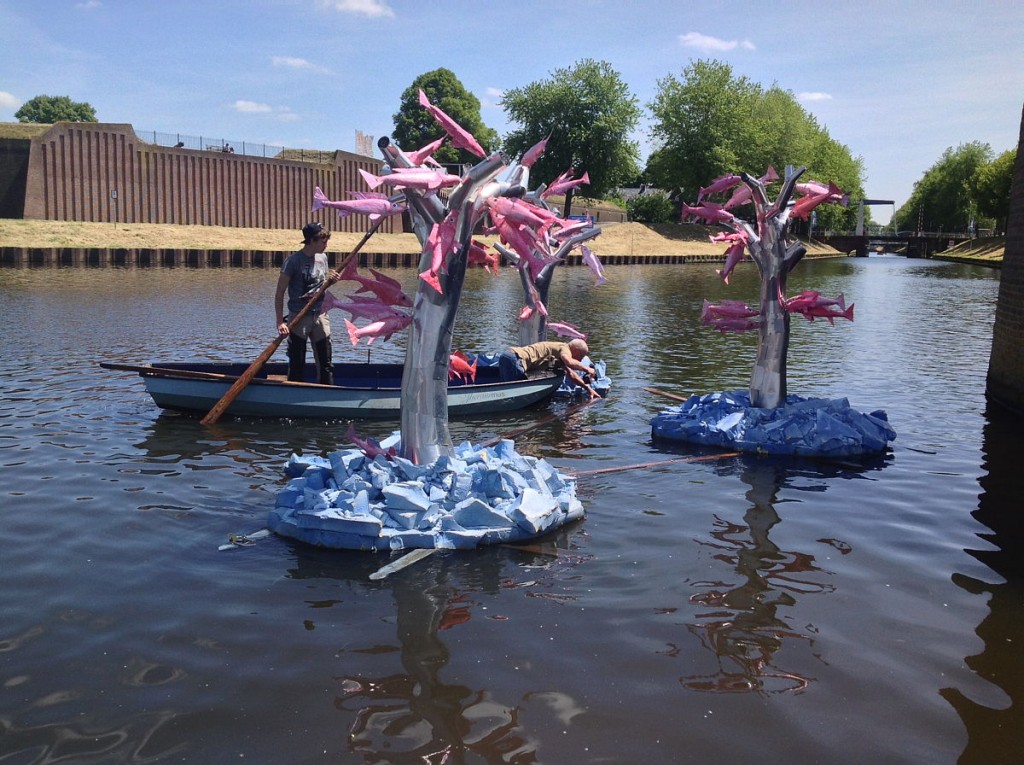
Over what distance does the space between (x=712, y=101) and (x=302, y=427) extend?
77743 mm

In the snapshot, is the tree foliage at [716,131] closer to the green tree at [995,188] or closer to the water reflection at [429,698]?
the green tree at [995,188]

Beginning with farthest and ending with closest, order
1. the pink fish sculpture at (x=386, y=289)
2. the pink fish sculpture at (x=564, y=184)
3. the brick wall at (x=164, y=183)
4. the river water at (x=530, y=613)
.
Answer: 1. the brick wall at (x=164, y=183)
2. the pink fish sculpture at (x=564, y=184)
3. the pink fish sculpture at (x=386, y=289)
4. the river water at (x=530, y=613)

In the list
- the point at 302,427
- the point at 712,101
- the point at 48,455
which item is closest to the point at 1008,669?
the point at 302,427

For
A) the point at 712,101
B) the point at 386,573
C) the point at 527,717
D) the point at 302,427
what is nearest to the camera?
the point at 527,717

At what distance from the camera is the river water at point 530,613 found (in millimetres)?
4977

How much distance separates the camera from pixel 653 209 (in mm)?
89000

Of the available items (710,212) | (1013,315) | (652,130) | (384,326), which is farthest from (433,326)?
(652,130)

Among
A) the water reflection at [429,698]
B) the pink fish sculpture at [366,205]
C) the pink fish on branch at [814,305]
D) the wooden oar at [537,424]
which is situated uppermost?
the pink fish sculpture at [366,205]

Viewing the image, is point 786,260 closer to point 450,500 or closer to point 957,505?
point 957,505

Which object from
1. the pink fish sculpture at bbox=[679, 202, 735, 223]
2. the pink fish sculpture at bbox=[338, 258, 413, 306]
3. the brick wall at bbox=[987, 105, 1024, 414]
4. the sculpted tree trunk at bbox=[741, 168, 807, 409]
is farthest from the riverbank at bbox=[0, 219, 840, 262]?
the pink fish sculpture at bbox=[338, 258, 413, 306]

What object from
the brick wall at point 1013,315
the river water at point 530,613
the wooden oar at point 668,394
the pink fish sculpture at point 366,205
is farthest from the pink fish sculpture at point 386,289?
the brick wall at point 1013,315

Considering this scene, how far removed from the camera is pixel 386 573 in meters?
6.96

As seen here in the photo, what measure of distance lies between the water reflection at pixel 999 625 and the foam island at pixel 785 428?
1.48 meters

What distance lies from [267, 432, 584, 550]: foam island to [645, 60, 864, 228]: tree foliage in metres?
76.1
